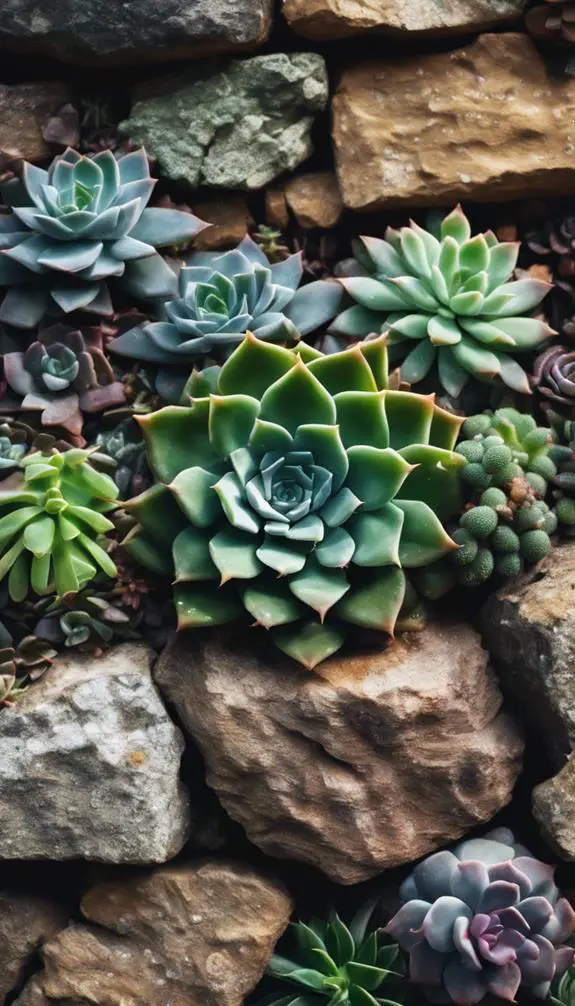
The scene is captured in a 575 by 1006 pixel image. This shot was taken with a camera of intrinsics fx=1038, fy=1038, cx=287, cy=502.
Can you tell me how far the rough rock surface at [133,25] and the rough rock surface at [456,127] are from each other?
372 millimetres

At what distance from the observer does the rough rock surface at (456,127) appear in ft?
9.64

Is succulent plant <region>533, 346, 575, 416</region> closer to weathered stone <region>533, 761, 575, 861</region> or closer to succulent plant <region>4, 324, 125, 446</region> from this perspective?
weathered stone <region>533, 761, 575, 861</region>

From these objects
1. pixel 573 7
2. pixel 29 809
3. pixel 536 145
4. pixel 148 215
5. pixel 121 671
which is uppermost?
pixel 573 7

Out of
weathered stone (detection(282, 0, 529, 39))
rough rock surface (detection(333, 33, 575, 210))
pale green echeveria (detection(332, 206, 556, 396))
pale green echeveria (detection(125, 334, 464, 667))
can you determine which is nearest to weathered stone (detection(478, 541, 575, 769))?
pale green echeveria (detection(125, 334, 464, 667))

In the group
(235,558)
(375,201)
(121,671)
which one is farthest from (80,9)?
(121,671)

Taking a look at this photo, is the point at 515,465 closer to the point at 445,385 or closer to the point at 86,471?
the point at 445,385

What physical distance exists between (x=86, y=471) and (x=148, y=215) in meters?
0.80

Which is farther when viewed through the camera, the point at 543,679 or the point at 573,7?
the point at 573,7

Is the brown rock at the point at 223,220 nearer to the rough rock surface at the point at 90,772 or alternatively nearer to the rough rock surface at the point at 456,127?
the rough rock surface at the point at 456,127

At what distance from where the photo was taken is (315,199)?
3.05 metres

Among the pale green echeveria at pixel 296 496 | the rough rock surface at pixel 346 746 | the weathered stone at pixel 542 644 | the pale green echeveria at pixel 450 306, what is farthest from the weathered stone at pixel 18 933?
the pale green echeveria at pixel 450 306

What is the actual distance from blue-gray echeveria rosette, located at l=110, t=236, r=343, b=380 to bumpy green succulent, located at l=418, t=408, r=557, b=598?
0.55 m

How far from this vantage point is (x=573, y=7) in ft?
9.50

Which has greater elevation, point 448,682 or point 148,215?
point 148,215
